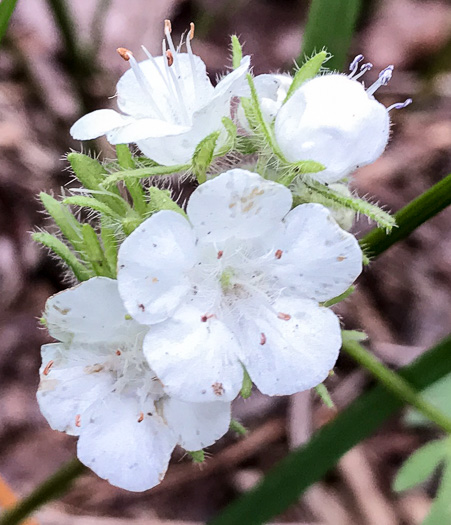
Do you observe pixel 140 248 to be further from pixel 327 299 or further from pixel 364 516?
pixel 364 516

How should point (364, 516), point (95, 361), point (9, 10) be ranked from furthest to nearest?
point (364, 516) → point (9, 10) → point (95, 361)

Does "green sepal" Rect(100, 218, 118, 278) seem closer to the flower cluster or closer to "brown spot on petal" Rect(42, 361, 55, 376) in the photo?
the flower cluster

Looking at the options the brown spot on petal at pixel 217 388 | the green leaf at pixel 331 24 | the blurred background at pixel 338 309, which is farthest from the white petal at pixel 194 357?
the blurred background at pixel 338 309

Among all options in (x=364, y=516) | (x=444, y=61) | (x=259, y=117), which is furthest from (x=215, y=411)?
(x=444, y=61)

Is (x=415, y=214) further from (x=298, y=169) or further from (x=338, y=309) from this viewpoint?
(x=338, y=309)

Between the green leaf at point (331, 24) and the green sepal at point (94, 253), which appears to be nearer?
the green sepal at point (94, 253)

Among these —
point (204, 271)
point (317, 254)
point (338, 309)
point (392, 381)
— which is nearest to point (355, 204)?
point (317, 254)

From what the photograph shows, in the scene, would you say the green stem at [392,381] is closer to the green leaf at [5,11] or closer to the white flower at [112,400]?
the white flower at [112,400]
